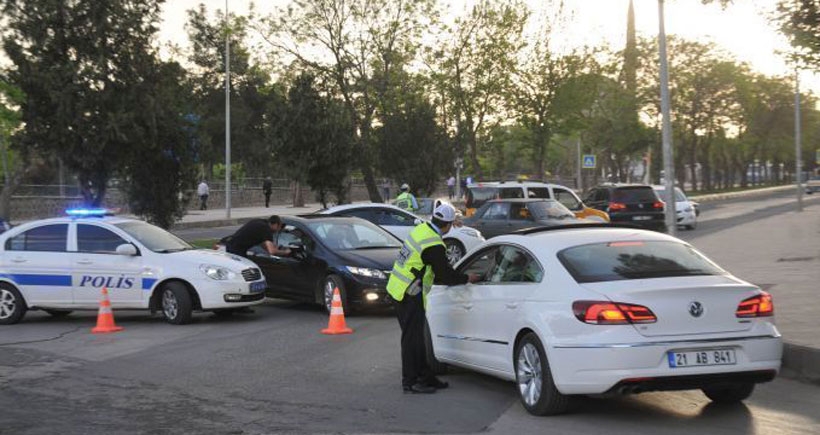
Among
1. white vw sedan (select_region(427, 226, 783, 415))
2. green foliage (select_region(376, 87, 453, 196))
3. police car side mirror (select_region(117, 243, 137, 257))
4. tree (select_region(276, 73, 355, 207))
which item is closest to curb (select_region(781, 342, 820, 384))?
white vw sedan (select_region(427, 226, 783, 415))

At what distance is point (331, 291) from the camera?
13297 millimetres

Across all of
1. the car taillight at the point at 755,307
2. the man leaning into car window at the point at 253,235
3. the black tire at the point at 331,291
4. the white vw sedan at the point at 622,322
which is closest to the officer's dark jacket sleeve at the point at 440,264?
the white vw sedan at the point at 622,322

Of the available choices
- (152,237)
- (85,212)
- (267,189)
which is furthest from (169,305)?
(267,189)

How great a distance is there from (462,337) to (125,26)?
13.3 m

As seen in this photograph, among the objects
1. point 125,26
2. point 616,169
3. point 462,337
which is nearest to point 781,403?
point 462,337

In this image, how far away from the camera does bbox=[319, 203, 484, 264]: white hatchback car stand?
18.6 meters

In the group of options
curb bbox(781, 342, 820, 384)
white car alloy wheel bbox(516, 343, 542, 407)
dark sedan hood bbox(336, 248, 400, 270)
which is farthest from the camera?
dark sedan hood bbox(336, 248, 400, 270)

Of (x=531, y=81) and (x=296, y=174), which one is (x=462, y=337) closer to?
(x=296, y=174)

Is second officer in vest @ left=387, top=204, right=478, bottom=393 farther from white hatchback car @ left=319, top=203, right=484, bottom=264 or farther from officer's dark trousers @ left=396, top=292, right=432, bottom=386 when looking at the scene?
white hatchback car @ left=319, top=203, right=484, bottom=264

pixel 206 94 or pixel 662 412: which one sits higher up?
pixel 206 94

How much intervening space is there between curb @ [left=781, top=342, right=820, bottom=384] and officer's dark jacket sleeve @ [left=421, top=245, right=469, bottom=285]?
3387mm

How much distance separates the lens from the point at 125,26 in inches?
736

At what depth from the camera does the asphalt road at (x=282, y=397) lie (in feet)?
22.2

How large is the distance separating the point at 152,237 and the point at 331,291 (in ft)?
9.32
